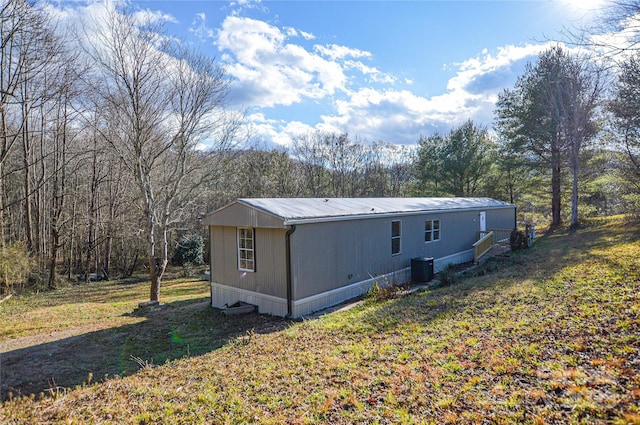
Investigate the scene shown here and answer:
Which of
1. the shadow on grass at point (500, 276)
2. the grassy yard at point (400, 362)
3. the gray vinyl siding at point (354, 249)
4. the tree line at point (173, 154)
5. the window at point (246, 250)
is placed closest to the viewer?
the grassy yard at point (400, 362)

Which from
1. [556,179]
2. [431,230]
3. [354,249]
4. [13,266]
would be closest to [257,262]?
[354,249]

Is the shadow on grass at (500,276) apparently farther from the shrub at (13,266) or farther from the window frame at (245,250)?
the shrub at (13,266)

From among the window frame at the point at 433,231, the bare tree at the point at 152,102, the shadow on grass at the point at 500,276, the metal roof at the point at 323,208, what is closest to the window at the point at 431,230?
the window frame at the point at 433,231

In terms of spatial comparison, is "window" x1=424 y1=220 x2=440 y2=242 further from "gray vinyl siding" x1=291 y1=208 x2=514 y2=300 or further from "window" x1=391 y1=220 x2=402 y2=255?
"window" x1=391 y1=220 x2=402 y2=255

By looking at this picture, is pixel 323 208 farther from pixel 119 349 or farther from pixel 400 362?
pixel 119 349

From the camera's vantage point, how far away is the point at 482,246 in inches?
550

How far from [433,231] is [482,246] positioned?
8.87 ft

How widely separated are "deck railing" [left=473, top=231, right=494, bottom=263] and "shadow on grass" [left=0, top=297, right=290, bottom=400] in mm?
9275

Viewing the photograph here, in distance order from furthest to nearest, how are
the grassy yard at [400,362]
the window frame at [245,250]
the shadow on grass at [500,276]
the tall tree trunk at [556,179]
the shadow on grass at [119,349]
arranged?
the tall tree trunk at [556,179] < the window frame at [245,250] < the shadow on grass at [500,276] < the shadow on grass at [119,349] < the grassy yard at [400,362]

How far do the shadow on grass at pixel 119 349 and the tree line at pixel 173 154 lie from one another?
11.3ft

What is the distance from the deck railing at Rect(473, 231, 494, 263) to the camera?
13.5 meters

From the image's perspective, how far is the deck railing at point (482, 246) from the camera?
44.4ft

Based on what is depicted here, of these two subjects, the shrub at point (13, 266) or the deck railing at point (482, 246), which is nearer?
the shrub at point (13, 266)

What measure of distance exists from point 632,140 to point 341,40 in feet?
47.6
